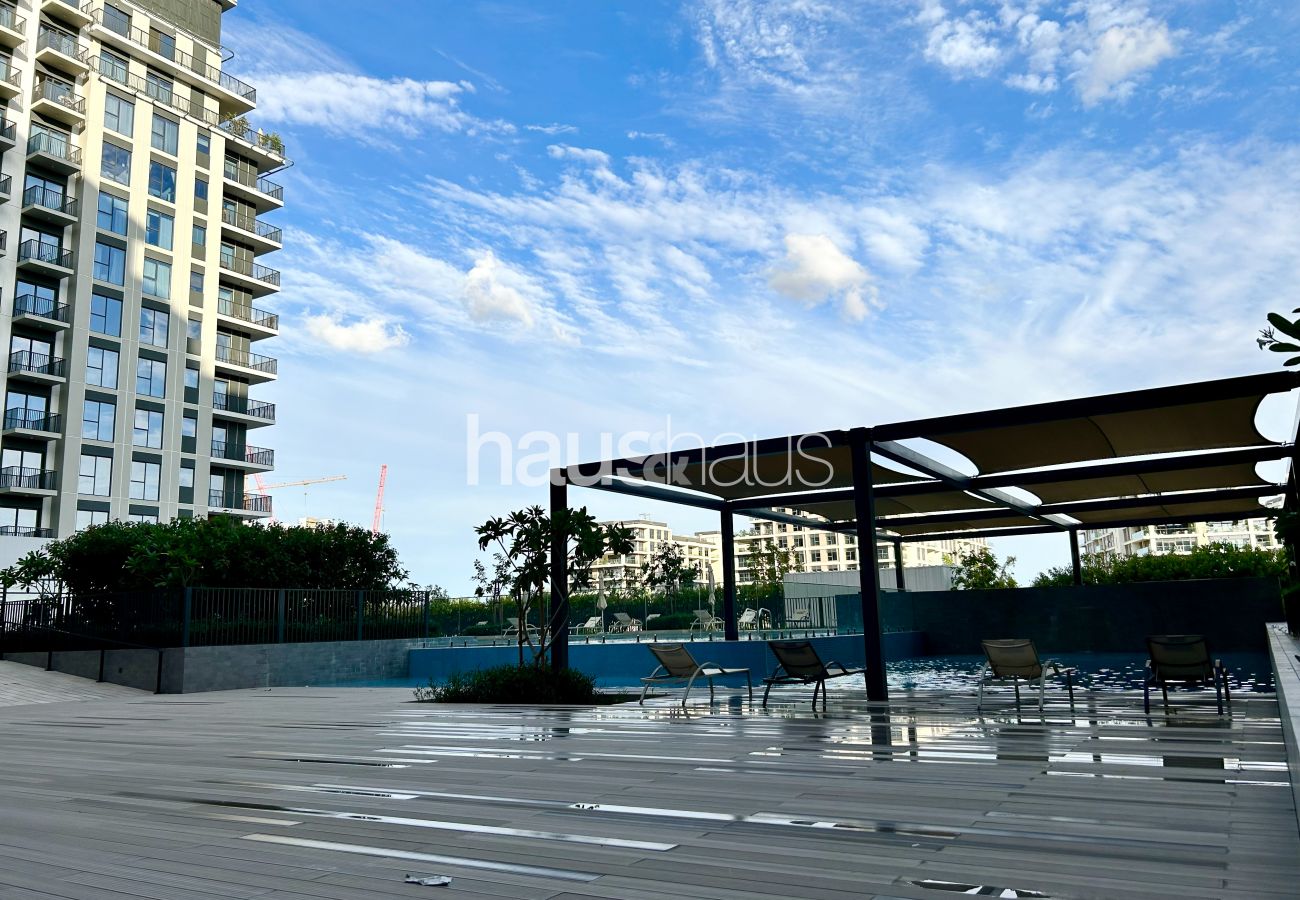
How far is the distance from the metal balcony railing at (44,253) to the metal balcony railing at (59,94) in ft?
18.2

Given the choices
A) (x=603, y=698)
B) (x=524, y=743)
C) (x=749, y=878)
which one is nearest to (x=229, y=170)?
(x=603, y=698)

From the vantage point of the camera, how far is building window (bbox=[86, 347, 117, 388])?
3597 centimetres

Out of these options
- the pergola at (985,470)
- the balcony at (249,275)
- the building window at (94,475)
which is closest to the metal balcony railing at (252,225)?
the balcony at (249,275)

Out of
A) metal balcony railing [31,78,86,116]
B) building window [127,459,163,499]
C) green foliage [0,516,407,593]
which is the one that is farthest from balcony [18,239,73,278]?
green foliage [0,516,407,593]

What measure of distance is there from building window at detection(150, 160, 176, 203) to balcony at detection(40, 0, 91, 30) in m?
5.73

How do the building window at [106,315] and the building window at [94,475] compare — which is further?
the building window at [106,315]

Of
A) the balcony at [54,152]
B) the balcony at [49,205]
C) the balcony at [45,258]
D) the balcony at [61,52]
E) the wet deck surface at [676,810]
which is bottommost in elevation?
the wet deck surface at [676,810]

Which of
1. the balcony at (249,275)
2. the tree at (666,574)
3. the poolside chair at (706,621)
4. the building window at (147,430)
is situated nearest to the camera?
the poolside chair at (706,621)

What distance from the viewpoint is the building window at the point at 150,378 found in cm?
3762

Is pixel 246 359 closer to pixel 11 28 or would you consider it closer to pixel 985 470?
pixel 11 28

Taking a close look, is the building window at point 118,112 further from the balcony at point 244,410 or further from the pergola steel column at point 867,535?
the pergola steel column at point 867,535

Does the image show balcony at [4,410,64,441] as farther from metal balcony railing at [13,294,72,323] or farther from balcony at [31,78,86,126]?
balcony at [31,78,86,126]

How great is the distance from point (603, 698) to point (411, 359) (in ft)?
59.9

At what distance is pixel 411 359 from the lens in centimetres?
2716
